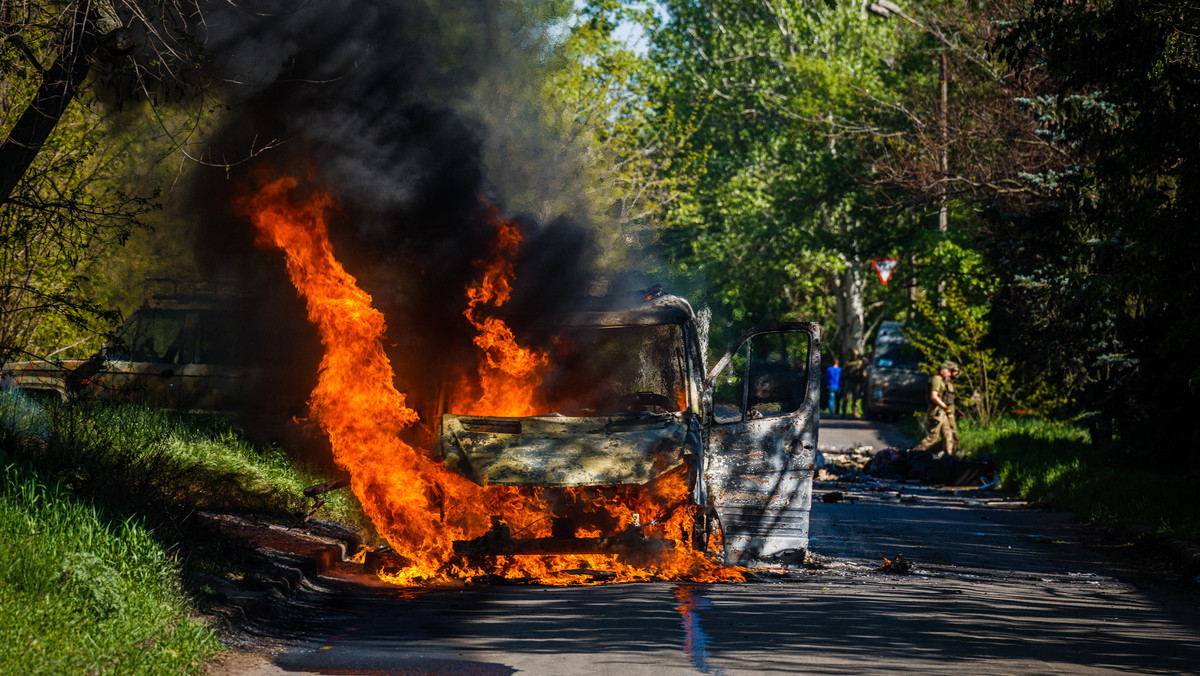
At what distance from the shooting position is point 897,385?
29.7 m

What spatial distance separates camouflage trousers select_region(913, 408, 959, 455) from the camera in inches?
768

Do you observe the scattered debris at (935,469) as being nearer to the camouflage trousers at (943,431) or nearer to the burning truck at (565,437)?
the camouflage trousers at (943,431)

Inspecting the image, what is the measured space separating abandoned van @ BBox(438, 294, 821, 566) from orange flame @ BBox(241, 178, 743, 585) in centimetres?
18

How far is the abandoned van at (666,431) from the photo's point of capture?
27.3 ft

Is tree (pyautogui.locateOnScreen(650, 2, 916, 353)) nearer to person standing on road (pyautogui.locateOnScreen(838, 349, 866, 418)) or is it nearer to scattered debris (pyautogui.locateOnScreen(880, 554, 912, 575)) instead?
person standing on road (pyautogui.locateOnScreen(838, 349, 866, 418))

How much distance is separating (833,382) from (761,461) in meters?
22.7

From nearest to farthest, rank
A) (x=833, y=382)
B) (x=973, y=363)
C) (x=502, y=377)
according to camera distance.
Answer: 1. (x=502, y=377)
2. (x=973, y=363)
3. (x=833, y=382)

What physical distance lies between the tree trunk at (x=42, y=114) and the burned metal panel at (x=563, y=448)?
342cm

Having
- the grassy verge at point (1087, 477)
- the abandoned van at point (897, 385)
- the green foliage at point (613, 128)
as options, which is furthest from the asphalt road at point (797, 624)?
the abandoned van at point (897, 385)

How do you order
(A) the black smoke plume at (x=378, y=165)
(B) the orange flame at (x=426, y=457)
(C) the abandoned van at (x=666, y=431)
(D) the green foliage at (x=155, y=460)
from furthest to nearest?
(A) the black smoke plume at (x=378, y=165), (B) the orange flame at (x=426, y=457), (C) the abandoned van at (x=666, y=431), (D) the green foliage at (x=155, y=460)

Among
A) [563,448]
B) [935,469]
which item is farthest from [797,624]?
[935,469]

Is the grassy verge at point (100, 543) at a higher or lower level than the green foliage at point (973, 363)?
lower

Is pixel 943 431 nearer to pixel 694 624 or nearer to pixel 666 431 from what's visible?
pixel 666 431

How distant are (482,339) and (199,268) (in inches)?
160
